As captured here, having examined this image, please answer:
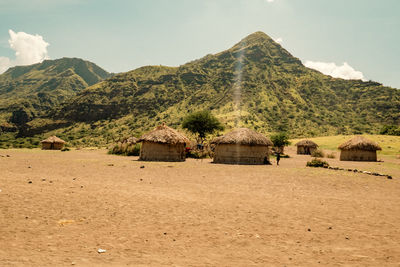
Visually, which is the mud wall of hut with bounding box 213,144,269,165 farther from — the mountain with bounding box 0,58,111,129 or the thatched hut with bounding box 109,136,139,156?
the mountain with bounding box 0,58,111,129

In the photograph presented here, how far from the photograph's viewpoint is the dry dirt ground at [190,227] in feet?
17.1

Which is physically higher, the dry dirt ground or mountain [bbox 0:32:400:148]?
mountain [bbox 0:32:400:148]

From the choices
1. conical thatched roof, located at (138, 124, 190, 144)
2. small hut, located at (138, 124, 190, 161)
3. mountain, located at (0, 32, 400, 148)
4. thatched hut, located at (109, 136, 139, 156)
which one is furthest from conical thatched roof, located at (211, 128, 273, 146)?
mountain, located at (0, 32, 400, 148)

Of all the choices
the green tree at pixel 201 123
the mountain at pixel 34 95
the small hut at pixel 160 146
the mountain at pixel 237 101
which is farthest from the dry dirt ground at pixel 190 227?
the mountain at pixel 34 95

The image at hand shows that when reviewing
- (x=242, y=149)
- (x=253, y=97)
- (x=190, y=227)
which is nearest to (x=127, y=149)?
(x=242, y=149)

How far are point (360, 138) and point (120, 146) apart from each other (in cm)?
3061

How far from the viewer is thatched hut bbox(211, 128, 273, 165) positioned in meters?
26.5

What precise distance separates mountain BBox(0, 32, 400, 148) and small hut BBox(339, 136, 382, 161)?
108ft

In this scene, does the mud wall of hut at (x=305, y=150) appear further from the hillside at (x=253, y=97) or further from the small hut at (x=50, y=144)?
the small hut at (x=50, y=144)

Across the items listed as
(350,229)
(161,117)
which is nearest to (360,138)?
(350,229)

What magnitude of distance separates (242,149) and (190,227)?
20041mm

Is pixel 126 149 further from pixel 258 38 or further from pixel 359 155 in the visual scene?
pixel 258 38

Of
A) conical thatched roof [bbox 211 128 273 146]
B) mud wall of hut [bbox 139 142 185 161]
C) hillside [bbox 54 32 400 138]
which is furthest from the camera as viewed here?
hillside [bbox 54 32 400 138]

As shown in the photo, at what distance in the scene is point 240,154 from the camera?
2658cm
